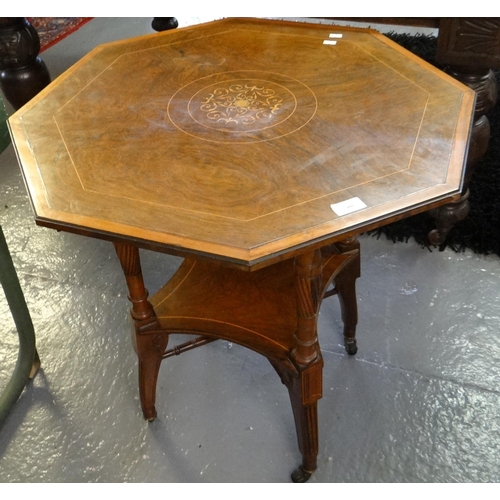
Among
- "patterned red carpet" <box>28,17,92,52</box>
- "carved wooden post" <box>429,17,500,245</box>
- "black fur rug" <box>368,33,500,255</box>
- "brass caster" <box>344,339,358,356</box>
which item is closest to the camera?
"carved wooden post" <box>429,17,500,245</box>

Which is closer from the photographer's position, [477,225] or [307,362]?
[307,362]

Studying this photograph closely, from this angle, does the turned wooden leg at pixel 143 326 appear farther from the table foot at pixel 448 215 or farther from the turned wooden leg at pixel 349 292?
the table foot at pixel 448 215

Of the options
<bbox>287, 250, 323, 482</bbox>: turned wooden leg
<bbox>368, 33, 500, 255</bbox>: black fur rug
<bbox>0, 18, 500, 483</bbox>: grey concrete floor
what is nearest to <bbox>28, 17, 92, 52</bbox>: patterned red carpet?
<bbox>0, 18, 500, 483</bbox>: grey concrete floor

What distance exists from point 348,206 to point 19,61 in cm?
146

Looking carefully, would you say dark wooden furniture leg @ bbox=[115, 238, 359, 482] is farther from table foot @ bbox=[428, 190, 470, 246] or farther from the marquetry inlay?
table foot @ bbox=[428, 190, 470, 246]

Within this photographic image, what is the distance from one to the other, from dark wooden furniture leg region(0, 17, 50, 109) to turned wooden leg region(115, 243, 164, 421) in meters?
1.10

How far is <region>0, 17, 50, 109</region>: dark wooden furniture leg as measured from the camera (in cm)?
176

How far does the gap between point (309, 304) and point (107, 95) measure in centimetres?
64

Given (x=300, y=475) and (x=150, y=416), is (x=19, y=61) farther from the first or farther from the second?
(x=300, y=475)

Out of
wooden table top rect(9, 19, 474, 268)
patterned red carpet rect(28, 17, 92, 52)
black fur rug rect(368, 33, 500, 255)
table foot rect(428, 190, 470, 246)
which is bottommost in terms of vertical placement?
black fur rug rect(368, 33, 500, 255)

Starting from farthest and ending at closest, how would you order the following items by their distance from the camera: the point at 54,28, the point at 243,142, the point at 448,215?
1. the point at 54,28
2. the point at 448,215
3. the point at 243,142

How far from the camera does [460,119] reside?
1016 millimetres

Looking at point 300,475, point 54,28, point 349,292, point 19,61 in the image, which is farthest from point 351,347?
point 54,28

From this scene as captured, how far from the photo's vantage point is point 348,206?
0.86 meters
